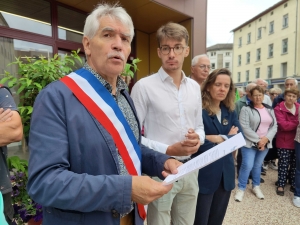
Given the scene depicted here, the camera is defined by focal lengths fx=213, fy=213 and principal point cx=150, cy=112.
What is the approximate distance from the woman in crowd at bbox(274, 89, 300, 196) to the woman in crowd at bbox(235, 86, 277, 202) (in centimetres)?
29

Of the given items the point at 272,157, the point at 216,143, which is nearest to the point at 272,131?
the point at 272,157

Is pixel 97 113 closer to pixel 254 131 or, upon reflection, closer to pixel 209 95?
pixel 209 95

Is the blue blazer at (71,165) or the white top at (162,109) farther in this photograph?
the white top at (162,109)

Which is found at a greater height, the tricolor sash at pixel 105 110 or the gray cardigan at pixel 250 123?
the tricolor sash at pixel 105 110

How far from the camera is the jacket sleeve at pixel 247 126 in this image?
12.1ft

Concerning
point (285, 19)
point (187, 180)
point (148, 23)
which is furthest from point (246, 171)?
point (285, 19)

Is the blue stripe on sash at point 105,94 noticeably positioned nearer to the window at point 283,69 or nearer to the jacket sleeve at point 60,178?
the jacket sleeve at point 60,178

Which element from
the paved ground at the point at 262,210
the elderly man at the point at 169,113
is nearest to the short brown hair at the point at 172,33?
the elderly man at the point at 169,113

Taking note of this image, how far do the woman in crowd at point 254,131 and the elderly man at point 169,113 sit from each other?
86.3 inches

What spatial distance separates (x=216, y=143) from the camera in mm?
2162

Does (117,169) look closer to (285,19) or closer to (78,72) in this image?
(78,72)

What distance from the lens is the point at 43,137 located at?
0.87 m

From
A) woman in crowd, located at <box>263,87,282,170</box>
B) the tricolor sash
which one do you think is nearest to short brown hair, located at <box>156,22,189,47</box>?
the tricolor sash

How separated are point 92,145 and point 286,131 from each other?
13.7ft
